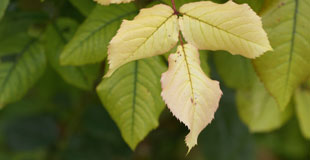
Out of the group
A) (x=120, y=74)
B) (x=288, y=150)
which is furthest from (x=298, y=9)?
(x=288, y=150)

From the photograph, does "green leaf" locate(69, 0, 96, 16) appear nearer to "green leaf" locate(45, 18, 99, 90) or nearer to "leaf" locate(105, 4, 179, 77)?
"green leaf" locate(45, 18, 99, 90)

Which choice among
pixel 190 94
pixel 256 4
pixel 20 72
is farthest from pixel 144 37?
pixel 20 72

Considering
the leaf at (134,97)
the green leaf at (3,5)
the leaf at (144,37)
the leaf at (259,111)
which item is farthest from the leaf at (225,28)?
the leaf at (259,111)

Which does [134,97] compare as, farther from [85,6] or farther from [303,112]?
[303,112]

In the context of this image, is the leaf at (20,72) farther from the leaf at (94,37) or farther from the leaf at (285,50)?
the leaf at (285,50)

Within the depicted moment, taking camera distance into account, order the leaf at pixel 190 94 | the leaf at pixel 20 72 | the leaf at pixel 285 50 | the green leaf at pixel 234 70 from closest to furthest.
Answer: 1. the leaf at pixel 190 94
2. the leaf at pixel 285 50
3. the leaf at pixel 20 72
4. the green leaf at pixel 234 70

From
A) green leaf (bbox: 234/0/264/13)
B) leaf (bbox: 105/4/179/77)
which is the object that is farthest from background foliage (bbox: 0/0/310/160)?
leaf (bbox: 105/4/179/77)

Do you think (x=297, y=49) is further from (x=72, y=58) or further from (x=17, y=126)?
(x=17, y=126)
